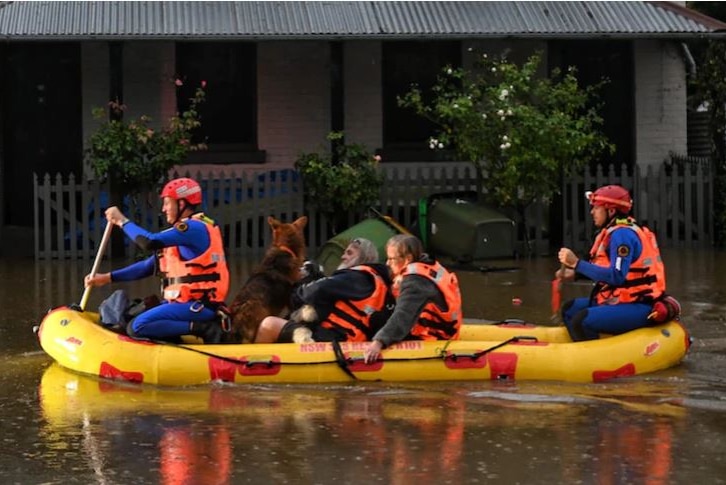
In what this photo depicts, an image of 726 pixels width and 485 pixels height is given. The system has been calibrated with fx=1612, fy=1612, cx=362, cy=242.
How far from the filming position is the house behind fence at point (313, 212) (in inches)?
792

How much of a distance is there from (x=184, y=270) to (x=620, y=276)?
3.05 meters

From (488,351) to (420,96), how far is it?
1093 centimetres

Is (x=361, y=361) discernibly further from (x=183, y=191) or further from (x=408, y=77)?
(x=408, y=77)

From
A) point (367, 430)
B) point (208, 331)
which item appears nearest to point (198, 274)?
point (208, 331)

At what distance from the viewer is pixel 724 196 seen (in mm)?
20609

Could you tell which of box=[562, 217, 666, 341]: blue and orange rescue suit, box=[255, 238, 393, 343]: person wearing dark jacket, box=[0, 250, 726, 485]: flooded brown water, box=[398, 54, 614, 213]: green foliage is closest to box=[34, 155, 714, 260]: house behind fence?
box=[398, 54, 614, 213]: green foliage

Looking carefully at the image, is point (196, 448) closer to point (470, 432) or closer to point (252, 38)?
point (470, 432)

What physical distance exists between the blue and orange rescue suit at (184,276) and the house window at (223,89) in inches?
428

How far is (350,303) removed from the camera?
10992mm

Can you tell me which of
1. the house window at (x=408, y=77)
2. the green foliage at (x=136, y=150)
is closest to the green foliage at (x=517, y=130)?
the house window at (x=408, y=77)

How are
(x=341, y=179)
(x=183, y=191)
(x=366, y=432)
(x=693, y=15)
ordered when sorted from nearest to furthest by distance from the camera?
(x=366, y=432), (x=183, y=191), (x=341, y=179), (x=693, y=15)

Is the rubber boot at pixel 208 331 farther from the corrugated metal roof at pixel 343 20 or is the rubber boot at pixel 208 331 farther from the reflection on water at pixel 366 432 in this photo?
the corrugated metal roof at pixel 343 20

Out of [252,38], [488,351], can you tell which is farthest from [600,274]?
[252,38]

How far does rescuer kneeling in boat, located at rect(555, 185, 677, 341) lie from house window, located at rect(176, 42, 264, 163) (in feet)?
36.3
